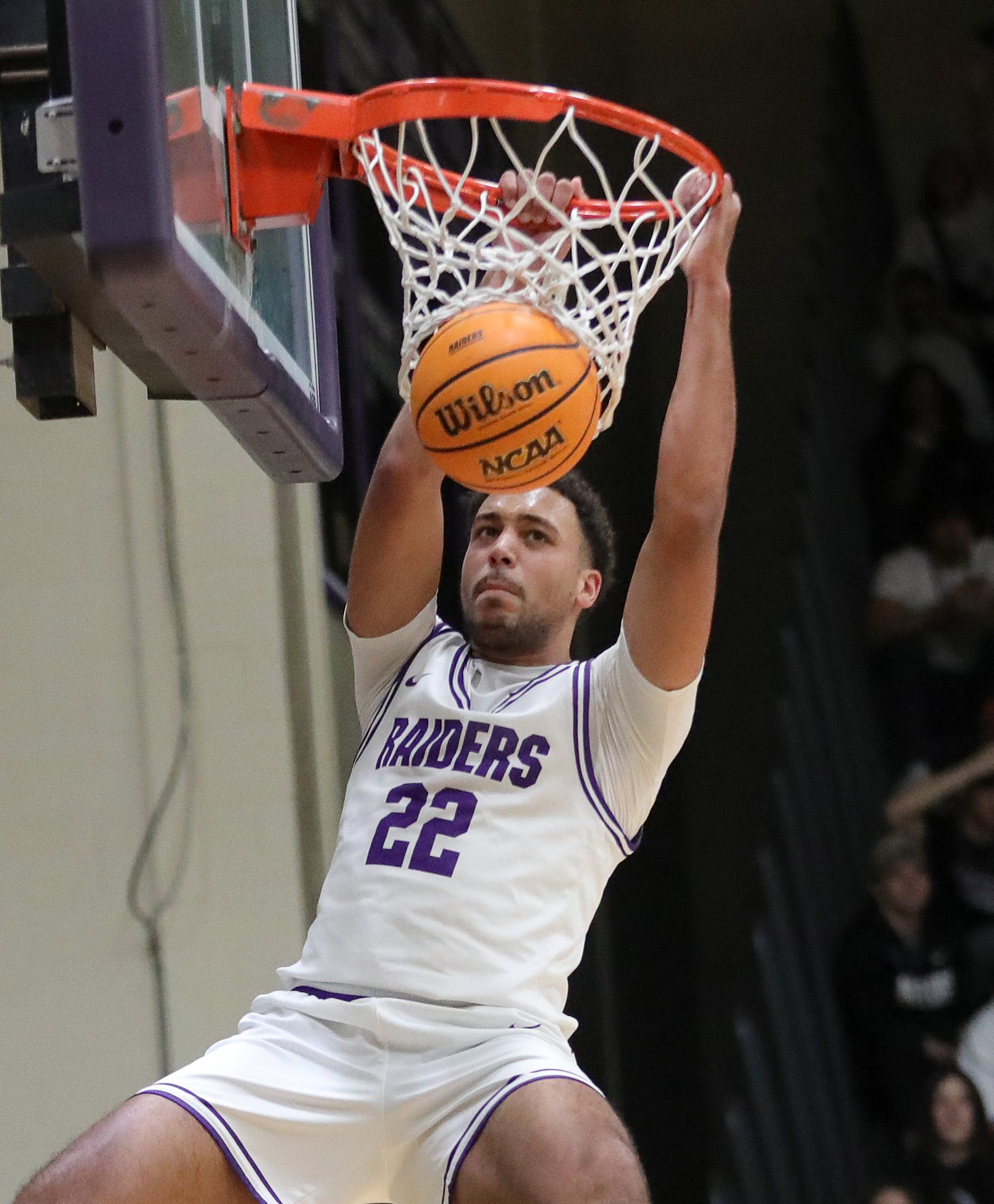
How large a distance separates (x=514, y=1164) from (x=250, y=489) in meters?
2.44

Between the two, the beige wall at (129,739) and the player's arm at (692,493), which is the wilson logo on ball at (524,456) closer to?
the player's arm at (692,493)

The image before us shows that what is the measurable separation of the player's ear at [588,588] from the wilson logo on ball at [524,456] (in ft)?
2.41

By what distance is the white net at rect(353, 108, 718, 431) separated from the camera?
2.61 meters

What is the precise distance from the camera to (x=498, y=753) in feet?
9.30

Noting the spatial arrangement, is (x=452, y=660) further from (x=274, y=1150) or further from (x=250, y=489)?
(x=250, y=489)

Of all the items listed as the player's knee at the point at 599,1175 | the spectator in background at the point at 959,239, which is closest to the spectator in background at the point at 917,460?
the spectator in background at the point at 959,239

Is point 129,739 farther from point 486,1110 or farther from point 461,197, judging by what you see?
point 486,1110

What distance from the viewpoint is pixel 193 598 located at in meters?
4.39

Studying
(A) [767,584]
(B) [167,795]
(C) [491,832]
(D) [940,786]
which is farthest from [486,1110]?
(A) [767,584]

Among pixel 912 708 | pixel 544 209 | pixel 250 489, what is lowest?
pixel 912 708

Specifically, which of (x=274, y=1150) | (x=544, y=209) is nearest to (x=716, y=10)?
(x=544, y=209)

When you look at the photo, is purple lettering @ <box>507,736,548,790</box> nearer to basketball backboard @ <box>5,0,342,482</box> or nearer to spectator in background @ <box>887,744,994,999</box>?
basketball backboard @ <box>5,0,342,482</box>

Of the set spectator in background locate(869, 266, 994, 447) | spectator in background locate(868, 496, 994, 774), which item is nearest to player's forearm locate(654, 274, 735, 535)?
spectator in background locate(868, 496, 994, 774)

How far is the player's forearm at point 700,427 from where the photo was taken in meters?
2.72
